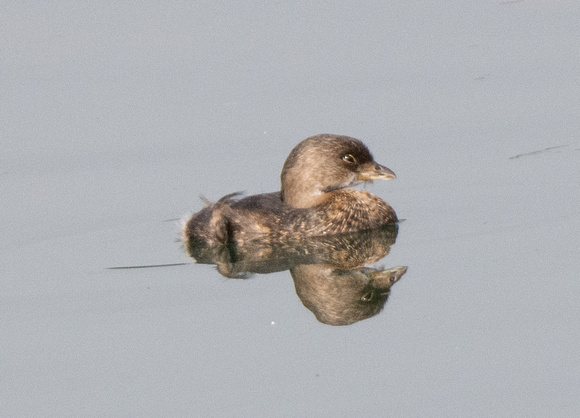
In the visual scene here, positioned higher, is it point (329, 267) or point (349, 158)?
point (349, 158)

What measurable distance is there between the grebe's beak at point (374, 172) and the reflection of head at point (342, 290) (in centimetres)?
116

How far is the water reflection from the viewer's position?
9281mm

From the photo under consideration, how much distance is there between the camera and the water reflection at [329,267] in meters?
9.28

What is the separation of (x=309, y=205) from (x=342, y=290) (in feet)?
4.85

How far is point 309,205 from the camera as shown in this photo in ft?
36.0

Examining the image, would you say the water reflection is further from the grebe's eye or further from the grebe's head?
the grebe's eye

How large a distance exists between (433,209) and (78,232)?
299cm

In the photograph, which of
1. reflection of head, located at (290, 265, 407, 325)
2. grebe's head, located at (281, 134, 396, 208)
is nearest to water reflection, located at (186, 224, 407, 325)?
reflection of head, located at (290, 265, 407, 325)

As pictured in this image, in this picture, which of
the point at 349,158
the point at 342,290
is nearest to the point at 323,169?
the point at 349,158

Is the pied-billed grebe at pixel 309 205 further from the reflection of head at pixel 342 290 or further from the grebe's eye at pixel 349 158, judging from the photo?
the reflection of head at pixel 342 290

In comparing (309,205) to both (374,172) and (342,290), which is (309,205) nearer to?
(374,172)

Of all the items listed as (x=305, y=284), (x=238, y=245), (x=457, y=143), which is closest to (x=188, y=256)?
(x=238, y=245)

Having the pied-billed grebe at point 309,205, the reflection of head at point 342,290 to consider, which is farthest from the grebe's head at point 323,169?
the reflection of head at point 342,290

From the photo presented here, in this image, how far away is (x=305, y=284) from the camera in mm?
9742
